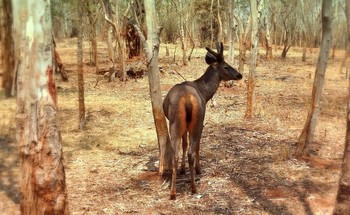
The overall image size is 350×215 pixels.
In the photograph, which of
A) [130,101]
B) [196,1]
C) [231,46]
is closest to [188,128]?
[130,101]

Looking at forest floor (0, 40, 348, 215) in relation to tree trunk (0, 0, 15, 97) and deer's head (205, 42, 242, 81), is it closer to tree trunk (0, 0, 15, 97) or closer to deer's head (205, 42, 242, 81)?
tree trunk (0, 0, 15, 97)

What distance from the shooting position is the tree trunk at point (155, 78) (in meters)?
7.16

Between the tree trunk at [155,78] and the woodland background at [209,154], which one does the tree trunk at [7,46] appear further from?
the tree trunk at [155,78]

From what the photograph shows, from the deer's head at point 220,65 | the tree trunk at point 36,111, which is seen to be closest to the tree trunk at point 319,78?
the deer's head at point 220,65

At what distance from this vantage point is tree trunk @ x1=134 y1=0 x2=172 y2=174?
23.5ft

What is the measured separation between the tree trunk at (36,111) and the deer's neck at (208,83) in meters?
3.93

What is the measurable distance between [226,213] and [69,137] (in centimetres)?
553

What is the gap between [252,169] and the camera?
7566 millimetres

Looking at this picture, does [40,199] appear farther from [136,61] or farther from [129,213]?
[136,61]

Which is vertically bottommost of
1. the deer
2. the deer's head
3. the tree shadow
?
the tree shadow

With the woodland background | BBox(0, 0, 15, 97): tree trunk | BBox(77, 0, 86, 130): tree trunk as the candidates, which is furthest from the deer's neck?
BBox(0, 0, 15, 97): tree trunk

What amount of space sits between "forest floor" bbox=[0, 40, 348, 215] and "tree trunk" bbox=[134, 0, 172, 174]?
1.34 ft

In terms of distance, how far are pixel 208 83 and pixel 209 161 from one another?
1606mm

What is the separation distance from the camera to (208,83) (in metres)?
7.70
